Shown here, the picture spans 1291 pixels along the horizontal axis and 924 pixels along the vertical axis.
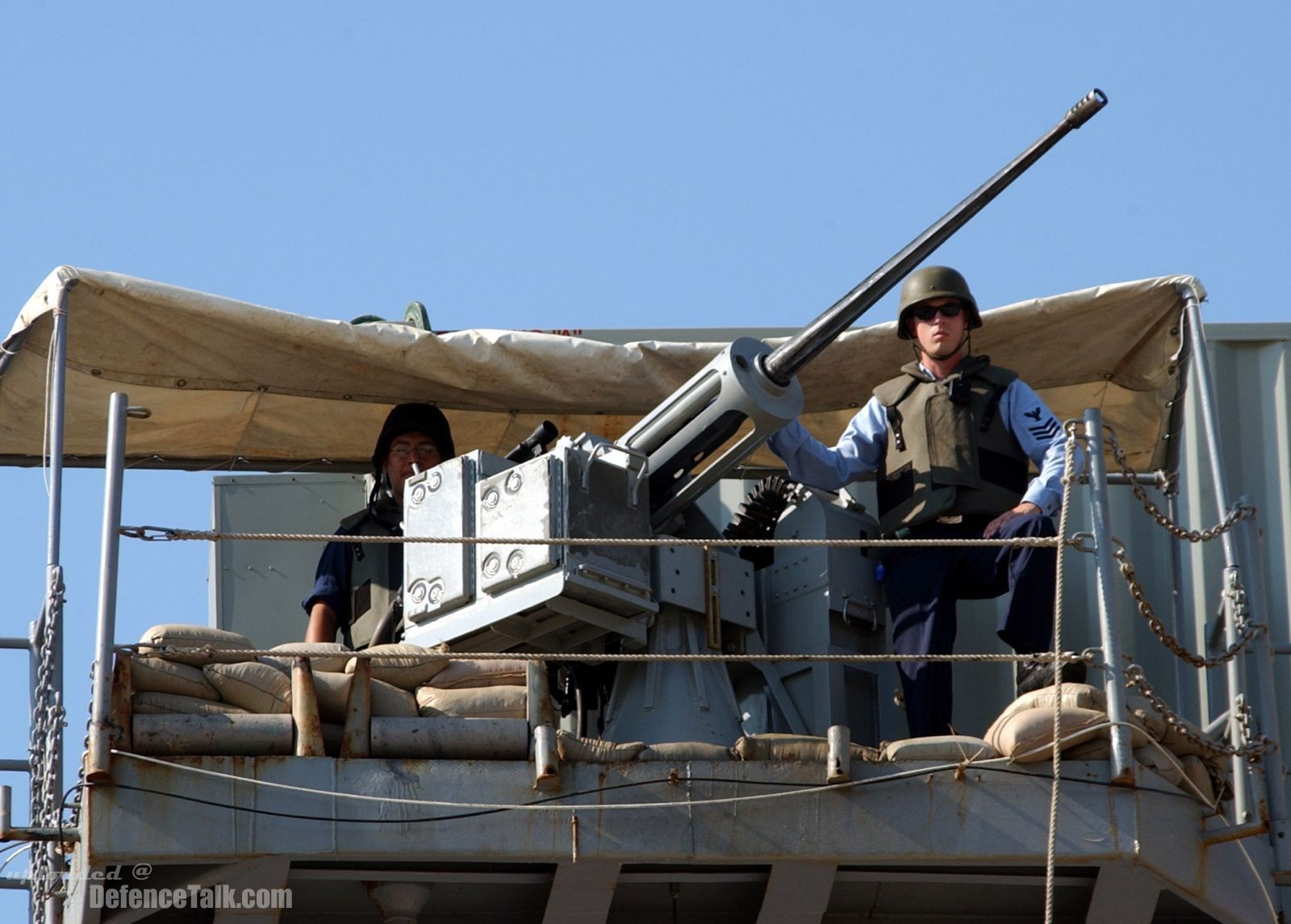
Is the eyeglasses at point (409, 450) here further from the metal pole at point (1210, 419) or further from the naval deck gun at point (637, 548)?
the metal pole at point (1210, 419)

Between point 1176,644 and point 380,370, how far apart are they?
3.84m

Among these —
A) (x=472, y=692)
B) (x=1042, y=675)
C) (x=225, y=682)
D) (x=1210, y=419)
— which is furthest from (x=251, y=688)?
(x=1210, y=419)

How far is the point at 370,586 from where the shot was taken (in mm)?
10781

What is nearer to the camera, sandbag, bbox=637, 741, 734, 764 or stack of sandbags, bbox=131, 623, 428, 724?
stack of sandbags, bbox=131, 623, 428, 724

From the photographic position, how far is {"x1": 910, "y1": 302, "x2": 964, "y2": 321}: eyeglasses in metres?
10.4

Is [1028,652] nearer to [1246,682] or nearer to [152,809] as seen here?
[1246,682]

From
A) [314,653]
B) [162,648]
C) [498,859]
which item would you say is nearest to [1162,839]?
[498,859]

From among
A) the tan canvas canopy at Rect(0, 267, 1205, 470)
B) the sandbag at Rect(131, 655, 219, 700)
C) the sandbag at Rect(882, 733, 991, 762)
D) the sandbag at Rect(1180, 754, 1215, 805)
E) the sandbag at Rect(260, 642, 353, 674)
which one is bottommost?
the sandbag at Rect(1180, 754, 1215, 805)

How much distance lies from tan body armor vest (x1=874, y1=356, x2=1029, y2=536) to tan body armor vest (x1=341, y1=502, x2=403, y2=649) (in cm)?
222

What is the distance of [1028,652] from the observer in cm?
938

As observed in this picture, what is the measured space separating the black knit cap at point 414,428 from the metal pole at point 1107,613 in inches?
136

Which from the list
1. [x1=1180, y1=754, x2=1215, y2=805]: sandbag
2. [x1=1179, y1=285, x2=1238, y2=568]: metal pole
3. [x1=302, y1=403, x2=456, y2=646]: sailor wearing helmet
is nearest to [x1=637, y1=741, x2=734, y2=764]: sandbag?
[x1=1180, y1=754, x2=1215, y2=805]: sandbag

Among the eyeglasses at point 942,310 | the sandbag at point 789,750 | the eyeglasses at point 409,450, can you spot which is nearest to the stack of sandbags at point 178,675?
the sandbag at point 789,750

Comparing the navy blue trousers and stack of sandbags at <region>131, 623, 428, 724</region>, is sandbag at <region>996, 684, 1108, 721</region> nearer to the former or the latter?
the navy blue trousers
